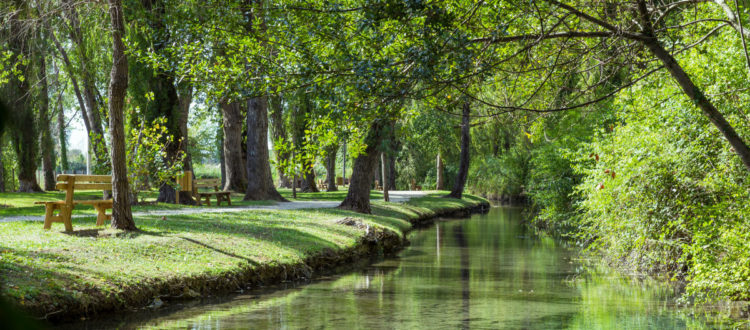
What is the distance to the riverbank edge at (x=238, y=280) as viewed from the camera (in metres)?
8.80

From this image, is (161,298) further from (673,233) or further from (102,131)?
(102,131)

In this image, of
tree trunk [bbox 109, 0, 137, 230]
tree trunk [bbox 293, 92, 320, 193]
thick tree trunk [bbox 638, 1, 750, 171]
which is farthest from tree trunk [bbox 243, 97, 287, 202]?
thick tree trunk [bbox 638, 1, 750, 171]

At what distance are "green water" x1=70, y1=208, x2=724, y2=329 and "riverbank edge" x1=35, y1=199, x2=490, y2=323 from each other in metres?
0.27

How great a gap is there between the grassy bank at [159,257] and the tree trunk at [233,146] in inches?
457

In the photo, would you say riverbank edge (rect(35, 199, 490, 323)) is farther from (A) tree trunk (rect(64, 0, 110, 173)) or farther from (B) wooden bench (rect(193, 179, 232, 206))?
(A) tree trunk (rect(64, 0, 110, 173))

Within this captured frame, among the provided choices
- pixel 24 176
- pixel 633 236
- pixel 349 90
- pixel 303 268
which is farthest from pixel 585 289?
pixel 24 176

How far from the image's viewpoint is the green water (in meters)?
9.36

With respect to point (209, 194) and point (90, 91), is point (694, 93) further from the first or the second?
point (90, 91)

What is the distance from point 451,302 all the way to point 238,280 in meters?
3.51

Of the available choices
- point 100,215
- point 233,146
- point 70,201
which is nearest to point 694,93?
point 70,201

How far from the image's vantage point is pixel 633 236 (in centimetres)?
1309

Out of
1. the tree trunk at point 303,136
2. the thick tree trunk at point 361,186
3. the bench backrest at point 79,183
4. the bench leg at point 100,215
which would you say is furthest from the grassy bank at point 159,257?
the thick tree trunk at point 361,186

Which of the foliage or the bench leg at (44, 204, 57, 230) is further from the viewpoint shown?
the foliage

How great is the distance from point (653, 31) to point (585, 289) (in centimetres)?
578
